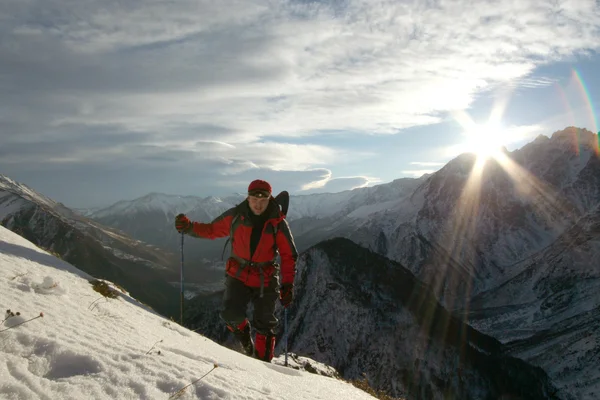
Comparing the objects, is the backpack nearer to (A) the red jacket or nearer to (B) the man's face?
(A) the red jacket

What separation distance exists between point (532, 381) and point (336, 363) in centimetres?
2392

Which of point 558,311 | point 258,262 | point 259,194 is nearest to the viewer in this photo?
point 259,194

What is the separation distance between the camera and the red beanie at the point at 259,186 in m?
9.44

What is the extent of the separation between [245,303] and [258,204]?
2.51 m

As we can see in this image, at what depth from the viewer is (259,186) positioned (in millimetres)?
9445

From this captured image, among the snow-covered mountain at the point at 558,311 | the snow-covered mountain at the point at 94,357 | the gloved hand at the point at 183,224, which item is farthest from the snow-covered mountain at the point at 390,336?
the snow-covered mountain at the point at 558,311

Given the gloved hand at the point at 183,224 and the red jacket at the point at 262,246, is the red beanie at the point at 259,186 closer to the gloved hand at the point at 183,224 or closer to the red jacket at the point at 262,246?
the red jacket at the point at 262,246

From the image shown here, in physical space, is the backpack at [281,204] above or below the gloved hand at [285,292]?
above

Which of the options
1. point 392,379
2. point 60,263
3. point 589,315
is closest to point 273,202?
point 60,263

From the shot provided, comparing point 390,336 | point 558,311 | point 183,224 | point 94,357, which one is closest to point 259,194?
point 183,224

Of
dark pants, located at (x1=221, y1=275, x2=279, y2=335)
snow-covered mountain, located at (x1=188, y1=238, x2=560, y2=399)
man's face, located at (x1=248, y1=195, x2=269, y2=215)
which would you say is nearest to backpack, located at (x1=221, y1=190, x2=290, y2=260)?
man's face, located at (x1=248, y1=195, x2=269, y2=215)

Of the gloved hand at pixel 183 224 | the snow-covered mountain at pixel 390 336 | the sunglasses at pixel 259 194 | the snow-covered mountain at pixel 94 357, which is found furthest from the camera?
the snow-covered mountain at pixel 390 336

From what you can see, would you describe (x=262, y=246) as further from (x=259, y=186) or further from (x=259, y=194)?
(x=259, y=186)

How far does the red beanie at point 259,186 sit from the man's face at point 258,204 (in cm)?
17
